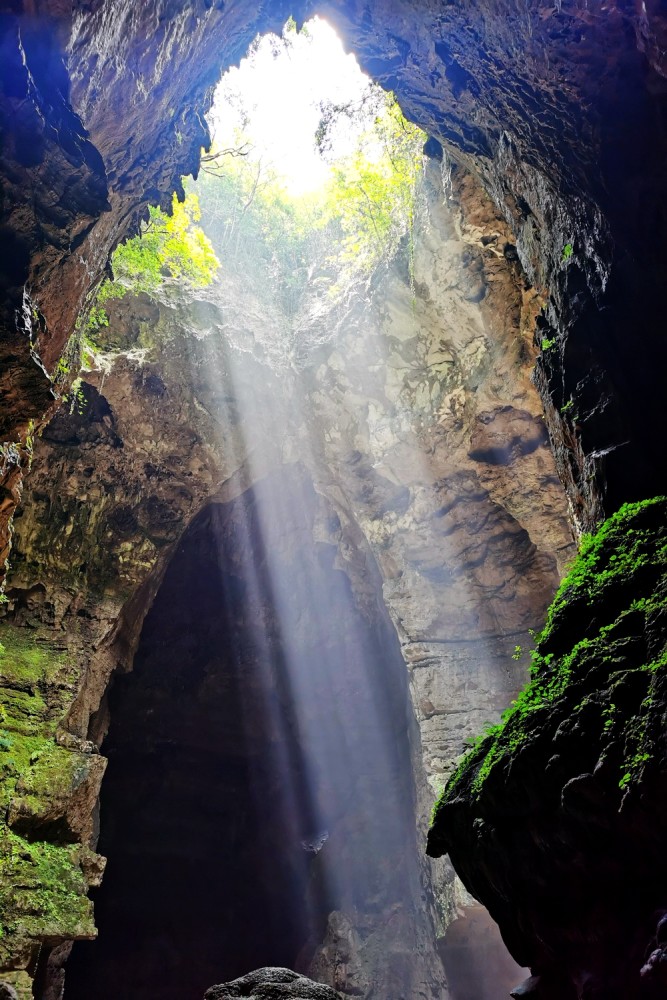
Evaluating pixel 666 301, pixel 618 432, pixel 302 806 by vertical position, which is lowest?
pixel 302 806

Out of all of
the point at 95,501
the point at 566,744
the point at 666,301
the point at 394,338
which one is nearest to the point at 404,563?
the point at 394,338

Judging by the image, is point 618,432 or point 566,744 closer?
point 566,744

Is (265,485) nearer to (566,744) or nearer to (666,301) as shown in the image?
(666,301)

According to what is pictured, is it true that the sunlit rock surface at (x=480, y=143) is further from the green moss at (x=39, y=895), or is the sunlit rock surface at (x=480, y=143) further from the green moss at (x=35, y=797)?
the green moss at (x=39, y=895)

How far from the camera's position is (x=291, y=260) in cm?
1501

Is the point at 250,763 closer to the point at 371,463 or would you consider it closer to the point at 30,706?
the point at 30,706

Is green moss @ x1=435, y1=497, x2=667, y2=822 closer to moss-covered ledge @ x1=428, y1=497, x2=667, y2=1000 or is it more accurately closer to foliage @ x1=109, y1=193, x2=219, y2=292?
moss-covered ledge @ x1=428, y1=497, x2=667, y2=1000

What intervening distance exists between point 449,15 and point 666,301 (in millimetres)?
3999

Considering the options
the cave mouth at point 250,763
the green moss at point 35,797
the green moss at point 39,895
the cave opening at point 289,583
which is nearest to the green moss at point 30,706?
the green moss at point 35,797

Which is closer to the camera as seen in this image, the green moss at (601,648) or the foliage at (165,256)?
the green moss at (601,648)

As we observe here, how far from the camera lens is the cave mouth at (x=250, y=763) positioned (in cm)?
1602

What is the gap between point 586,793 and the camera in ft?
9.34

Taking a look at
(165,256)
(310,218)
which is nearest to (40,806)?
(165,256)

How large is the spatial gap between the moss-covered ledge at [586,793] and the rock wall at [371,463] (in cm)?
643
